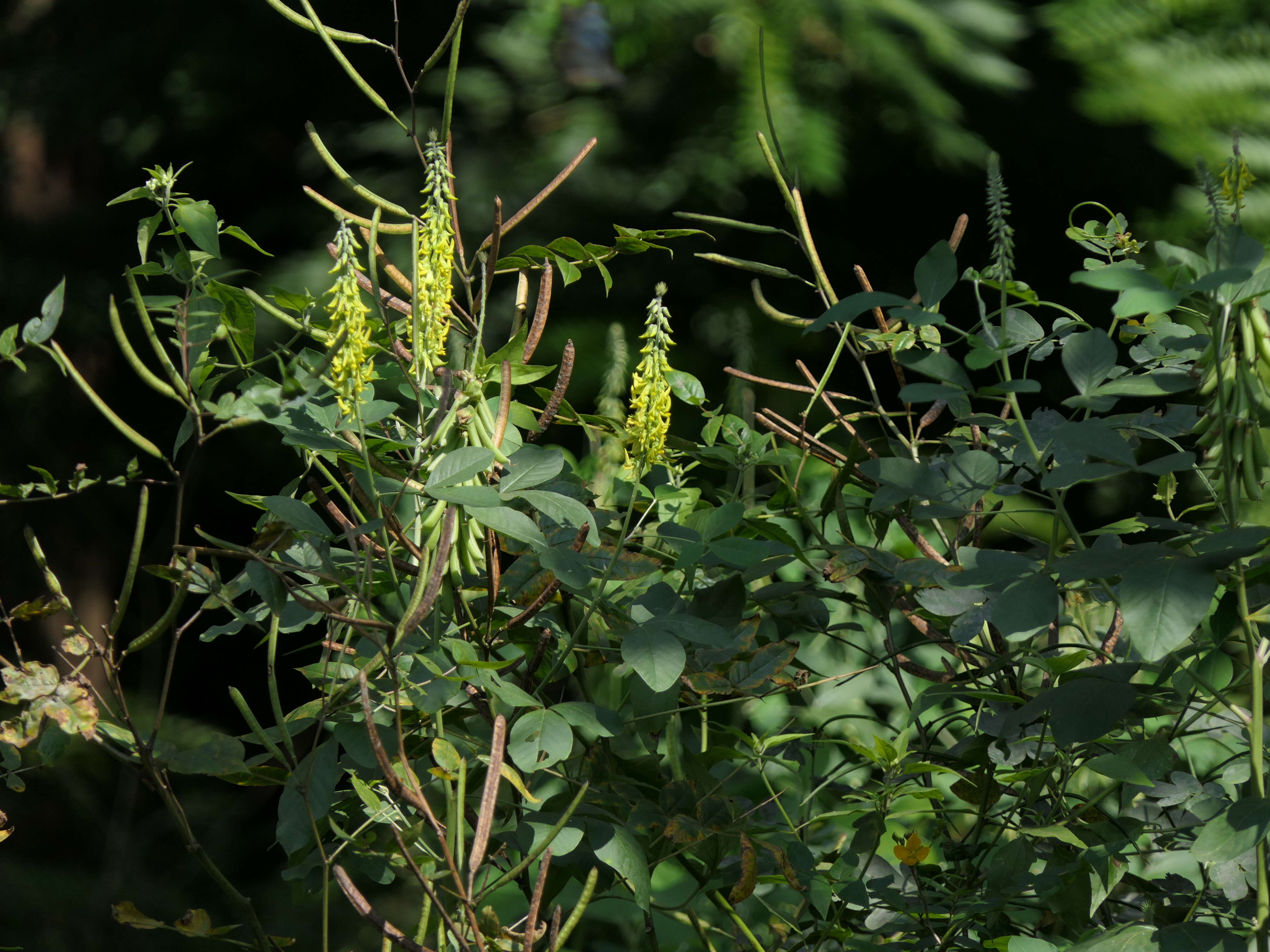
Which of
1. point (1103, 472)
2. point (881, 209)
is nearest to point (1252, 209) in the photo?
point (881, 209)

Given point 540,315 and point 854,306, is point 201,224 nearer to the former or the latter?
point 540,315

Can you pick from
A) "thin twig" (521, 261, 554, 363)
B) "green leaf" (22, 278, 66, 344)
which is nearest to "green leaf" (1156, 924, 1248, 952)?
"thin twig" (521, 261, 554, 363)

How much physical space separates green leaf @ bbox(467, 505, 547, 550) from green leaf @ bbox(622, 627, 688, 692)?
46 mm

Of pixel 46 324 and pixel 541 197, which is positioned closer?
pixel 46 324

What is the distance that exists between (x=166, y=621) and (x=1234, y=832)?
33 cm

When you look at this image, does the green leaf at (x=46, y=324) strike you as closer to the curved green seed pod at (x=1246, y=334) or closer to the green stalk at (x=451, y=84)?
the green stalk at (x=451, y=84)

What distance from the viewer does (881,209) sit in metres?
1.31

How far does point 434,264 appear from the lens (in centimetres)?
34

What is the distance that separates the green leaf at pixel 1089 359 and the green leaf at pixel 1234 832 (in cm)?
14

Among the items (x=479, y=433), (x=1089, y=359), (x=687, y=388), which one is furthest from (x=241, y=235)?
(x=1089, y=359)

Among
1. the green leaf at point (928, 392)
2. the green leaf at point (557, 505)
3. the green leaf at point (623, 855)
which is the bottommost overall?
the green leaf at point (623, 855)

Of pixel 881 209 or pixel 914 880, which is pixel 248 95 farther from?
pixel 914 880

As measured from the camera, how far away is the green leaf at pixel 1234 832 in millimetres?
267

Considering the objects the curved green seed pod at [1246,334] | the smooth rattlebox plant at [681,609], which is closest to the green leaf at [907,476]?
the smooth rattlebox plant at [681,609]
